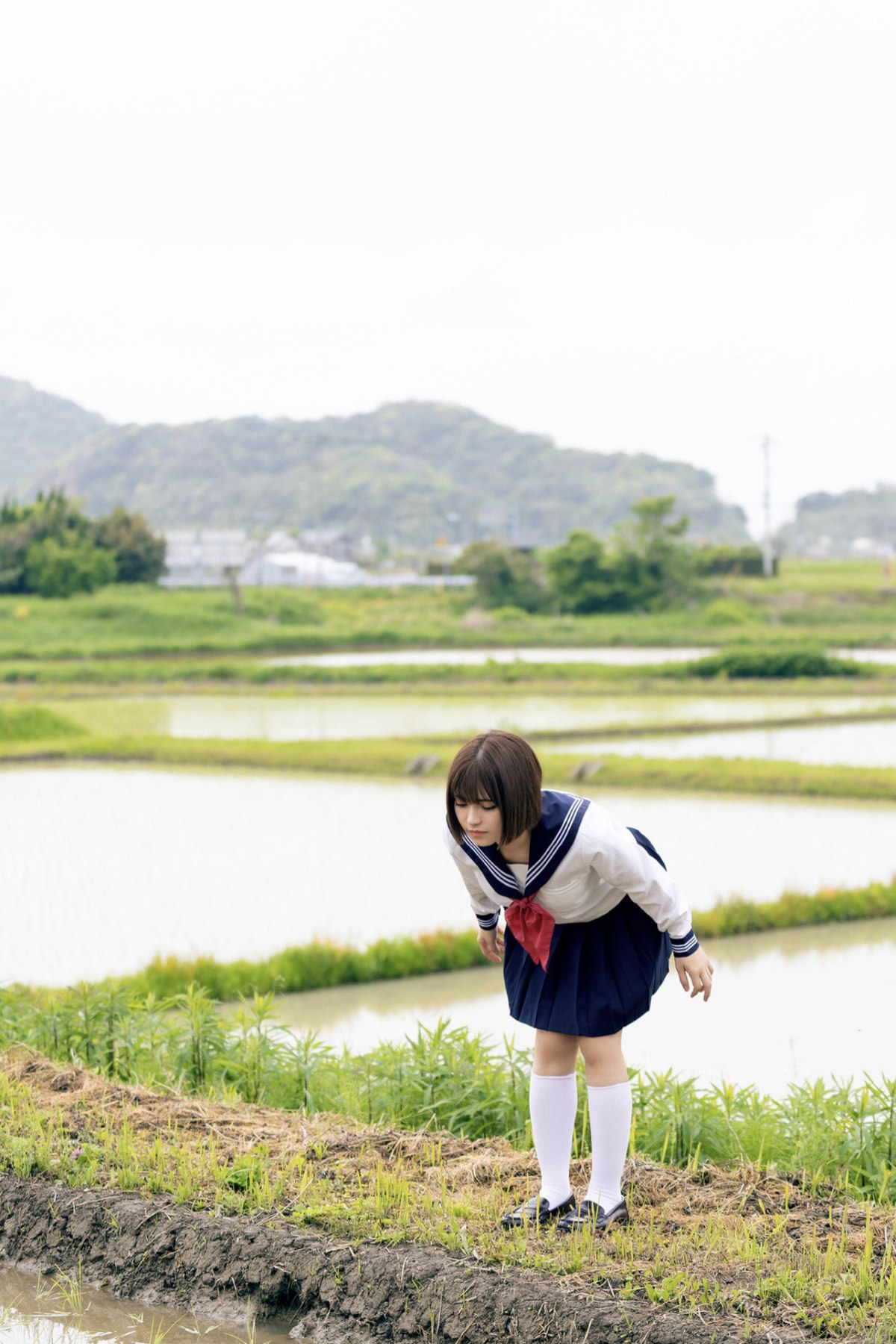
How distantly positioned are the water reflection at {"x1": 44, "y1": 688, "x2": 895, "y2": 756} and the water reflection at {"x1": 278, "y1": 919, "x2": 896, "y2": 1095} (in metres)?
7.92

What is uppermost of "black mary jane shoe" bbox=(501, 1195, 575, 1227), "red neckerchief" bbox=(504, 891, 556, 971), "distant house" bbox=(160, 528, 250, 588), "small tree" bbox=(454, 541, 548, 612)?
"distant house" bbox=(160, 528, 250, 588)

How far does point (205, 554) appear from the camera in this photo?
7550 cm

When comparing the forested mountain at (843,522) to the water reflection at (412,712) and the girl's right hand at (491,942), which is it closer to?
the water reflection at (412,712)

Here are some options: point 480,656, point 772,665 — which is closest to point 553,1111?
point 772,665

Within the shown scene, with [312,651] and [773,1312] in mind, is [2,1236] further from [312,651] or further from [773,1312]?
[312,651]

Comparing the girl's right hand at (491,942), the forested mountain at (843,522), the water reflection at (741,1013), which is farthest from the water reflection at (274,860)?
the forested mountain at (843,522)

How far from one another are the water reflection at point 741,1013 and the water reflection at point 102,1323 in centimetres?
147

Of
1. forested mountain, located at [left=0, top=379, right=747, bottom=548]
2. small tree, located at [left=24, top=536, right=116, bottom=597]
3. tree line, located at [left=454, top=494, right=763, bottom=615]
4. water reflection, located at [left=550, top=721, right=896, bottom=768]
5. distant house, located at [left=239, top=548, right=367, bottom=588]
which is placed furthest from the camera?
forested mountain, located at [left=0, top=379, right=747, bottom=548]

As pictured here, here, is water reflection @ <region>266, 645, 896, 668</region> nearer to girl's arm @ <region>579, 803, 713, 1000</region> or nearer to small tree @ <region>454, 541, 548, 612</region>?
small tree @ <region>454, 541, 548, 612</region>

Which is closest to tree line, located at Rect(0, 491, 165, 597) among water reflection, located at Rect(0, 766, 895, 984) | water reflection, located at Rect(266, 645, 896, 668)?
water reflection, located at Rect(266, 645, 896, 668)

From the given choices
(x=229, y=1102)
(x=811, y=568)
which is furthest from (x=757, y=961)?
(x=811, y=568)

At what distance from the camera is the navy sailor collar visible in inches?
109

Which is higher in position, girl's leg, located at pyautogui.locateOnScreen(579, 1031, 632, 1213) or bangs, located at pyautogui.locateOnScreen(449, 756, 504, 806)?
bangs, located at pyautogui.locateOnScreen(449, 756, 504, 806)

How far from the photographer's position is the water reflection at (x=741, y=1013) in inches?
188
